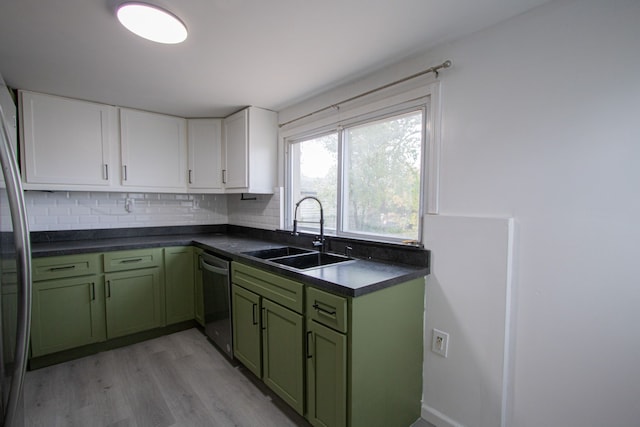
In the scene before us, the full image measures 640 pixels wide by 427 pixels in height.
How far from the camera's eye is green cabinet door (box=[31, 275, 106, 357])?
221cm

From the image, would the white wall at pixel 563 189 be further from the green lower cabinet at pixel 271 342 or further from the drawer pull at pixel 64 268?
the drawer pull at pixel 64 268

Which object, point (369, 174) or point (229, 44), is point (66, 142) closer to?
point (229, 44)

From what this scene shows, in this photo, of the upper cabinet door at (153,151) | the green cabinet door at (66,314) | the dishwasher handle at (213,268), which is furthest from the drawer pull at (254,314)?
the upper cabinet door at (153,151)

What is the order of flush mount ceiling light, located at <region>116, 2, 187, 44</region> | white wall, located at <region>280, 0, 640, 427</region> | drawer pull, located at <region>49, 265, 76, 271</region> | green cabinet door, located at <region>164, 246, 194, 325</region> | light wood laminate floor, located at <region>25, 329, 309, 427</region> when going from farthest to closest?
1. green cabinet door, located at <region>164, 246, 194, 325</region>
2. drawer pull, located at <region>49, 265, 76, 271</region>
3. light wood laminate floor, located at <region>25, 329, 309, 427</region>
4. flush mount ceiling light, located at <region>116, 2, 187, 44</region>
5. white wall, located at <region>280, 0, 640, 427</region>

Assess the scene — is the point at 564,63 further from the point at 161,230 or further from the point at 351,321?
the point at 161,230

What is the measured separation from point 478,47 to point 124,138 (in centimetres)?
298

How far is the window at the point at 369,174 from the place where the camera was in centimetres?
187

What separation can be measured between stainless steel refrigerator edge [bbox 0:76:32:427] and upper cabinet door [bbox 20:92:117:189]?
2116 millimetres

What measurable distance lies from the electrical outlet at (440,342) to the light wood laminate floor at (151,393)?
0.89 meters

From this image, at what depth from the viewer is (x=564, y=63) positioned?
1.26 m

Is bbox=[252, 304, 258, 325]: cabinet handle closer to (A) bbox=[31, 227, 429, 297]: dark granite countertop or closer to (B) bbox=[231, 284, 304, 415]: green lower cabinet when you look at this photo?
(B) bbox=[231, 284, 304, 415]: green lower cabinet

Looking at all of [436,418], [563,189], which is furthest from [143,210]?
[563,189]

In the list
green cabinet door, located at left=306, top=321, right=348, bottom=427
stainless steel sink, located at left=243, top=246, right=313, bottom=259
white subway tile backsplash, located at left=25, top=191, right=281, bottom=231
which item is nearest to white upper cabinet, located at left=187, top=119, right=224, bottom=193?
white subway tile backsplash, located at left=25, top=191, right=281, bottom=231

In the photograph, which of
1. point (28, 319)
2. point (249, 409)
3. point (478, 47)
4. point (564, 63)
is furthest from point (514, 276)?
point (28, 319)
